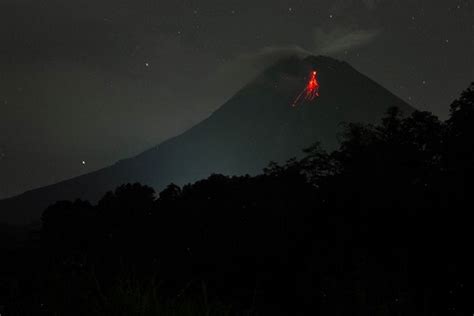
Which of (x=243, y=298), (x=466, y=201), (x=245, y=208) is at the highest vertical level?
(x=245, y=208)

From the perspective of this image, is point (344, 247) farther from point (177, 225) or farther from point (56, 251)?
point (56, 251)

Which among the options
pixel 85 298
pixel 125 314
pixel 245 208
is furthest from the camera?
pixel 245 208

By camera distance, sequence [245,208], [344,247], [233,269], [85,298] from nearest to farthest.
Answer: [85,298], [344,247], [233,269], [245,208]

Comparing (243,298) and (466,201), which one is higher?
(466,201)

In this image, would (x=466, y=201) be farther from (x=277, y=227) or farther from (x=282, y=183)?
(x=282, y=183)

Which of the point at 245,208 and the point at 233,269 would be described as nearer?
the point at 233,269

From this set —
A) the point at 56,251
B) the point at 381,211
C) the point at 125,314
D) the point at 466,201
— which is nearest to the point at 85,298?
the point at 125,314

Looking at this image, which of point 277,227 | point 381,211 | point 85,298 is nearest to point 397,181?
point 381,211

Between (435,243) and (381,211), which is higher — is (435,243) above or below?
below

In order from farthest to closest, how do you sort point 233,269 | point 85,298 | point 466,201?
point 233,269 → point 466,201 → point 85,298
